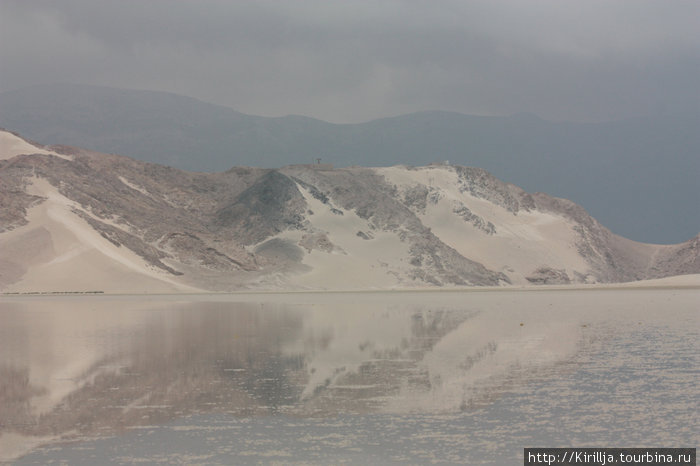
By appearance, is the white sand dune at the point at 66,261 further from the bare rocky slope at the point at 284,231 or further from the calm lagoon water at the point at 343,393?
the calm lagoon water at the point at 343,393

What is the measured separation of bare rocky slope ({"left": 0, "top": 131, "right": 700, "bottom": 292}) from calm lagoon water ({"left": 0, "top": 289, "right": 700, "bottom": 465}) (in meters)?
45.5

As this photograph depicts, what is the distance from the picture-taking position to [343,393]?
55.3 ft

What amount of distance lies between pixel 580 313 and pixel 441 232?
63128 mm

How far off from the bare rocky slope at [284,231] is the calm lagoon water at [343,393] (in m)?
45.5

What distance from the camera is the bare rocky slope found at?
75.2 meters

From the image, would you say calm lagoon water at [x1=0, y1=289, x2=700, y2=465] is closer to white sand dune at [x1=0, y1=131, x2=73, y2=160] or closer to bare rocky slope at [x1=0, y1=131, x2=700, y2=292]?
bare rocky slope at [x1=0, y1=131, x2=700, y2=292]

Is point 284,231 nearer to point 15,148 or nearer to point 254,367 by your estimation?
point 15,148

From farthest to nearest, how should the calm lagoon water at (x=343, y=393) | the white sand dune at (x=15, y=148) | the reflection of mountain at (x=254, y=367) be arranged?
the white sand dune at (x=15, y=148) < the reflection of mountain at (x=254, y=367) < the calm lagoon water at (x=343, y=393)

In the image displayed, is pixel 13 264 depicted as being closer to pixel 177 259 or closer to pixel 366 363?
pixel 177 259

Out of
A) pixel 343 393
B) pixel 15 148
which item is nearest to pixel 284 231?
pixel 15 148

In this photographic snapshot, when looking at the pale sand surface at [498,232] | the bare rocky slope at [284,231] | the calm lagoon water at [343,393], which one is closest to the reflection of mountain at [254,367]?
the calm lagoon water at [343,393]

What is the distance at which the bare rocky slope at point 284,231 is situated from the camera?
75.2 meters

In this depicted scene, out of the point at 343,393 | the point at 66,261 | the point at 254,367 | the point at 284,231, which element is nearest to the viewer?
the point at 343,393

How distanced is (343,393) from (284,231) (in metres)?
79.2
